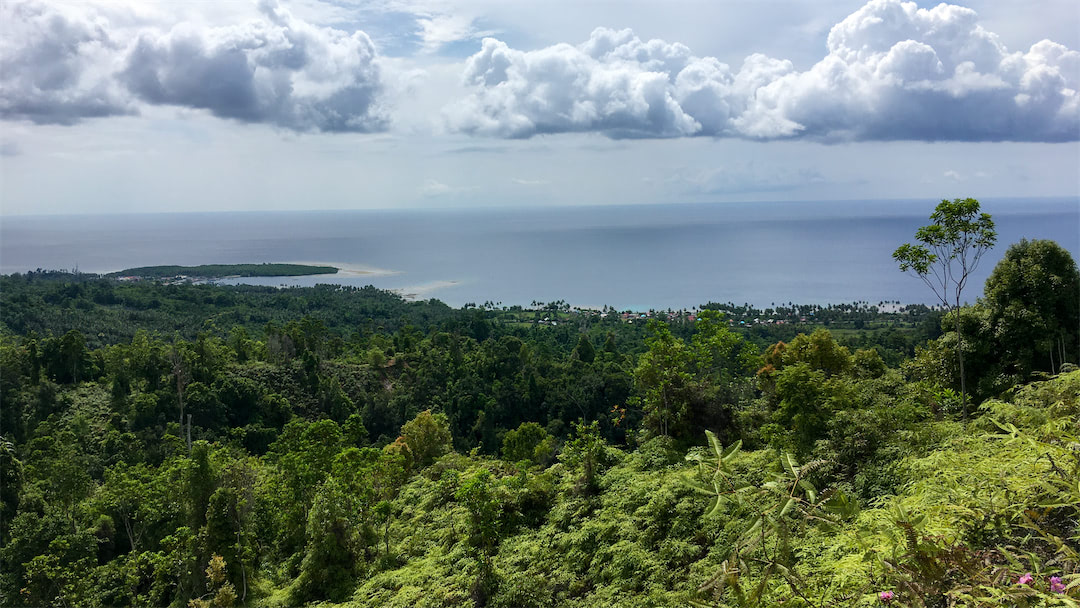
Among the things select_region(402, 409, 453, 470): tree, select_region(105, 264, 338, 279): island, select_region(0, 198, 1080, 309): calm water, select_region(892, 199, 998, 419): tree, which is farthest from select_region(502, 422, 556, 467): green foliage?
select_region(105, 264, 338, 279): island

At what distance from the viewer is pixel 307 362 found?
30141 mm

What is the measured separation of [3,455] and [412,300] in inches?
2500

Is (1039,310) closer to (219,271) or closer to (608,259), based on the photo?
(219,271)

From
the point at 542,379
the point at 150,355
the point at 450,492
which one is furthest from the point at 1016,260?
the point at 150,355

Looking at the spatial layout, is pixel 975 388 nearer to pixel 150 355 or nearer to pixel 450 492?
pixel 450 492

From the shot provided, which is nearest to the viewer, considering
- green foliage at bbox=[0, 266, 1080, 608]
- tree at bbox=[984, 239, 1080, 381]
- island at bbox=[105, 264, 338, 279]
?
green foliage at bbox=[0, 266, 1080, 608]

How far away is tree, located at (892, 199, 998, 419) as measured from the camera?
799 cm

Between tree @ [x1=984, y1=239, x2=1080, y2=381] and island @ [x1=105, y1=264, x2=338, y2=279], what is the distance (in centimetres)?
10269

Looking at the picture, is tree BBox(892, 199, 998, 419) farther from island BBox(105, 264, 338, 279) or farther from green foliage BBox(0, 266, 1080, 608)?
island BBox(105, 264, 338, 279)

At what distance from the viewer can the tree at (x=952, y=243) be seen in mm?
7988

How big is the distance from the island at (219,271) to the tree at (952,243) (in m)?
102

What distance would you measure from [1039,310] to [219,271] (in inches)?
4222

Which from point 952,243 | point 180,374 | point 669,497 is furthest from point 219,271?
point 952,243

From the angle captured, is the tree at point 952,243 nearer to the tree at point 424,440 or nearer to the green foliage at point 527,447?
the green foliage at point 527,447
